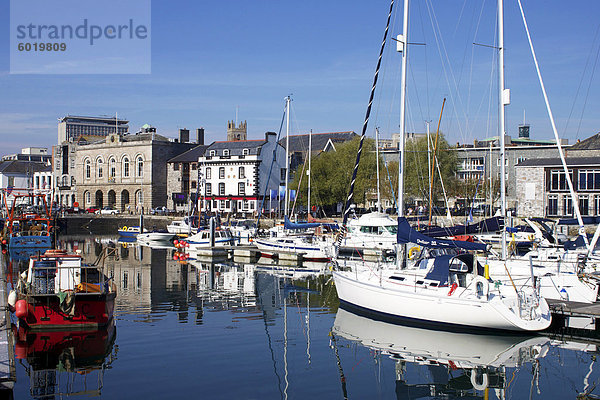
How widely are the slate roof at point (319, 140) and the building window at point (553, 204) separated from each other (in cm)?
3585

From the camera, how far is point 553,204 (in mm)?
63750

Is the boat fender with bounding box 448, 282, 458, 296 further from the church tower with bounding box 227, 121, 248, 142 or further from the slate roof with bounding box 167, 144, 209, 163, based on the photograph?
the church tower with bounding box 227, 121, 248, 142

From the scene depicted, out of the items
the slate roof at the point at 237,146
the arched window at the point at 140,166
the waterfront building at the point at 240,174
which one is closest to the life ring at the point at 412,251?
the waterfront building at the point at 240,174

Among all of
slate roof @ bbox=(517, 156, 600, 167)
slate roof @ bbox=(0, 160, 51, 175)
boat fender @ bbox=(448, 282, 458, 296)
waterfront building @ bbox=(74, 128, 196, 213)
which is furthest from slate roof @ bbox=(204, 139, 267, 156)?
boat fender @ bbox=(448, 282, 458, 296)

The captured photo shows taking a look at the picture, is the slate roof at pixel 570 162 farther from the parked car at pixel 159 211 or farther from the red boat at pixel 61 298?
the red boat at pixel 61 298

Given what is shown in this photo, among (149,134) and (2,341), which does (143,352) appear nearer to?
(2,341)

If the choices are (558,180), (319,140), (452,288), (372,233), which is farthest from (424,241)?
(319,140)

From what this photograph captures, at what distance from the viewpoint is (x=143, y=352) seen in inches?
798

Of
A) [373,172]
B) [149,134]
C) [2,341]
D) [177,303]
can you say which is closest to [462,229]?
[177,303]

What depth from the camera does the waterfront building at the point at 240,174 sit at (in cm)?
8406

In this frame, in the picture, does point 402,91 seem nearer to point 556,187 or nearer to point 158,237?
point 556,187

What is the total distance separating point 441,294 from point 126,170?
81365 millimetres

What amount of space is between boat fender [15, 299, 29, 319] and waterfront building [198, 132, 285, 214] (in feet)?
202

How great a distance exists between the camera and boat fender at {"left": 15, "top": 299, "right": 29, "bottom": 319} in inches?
814
